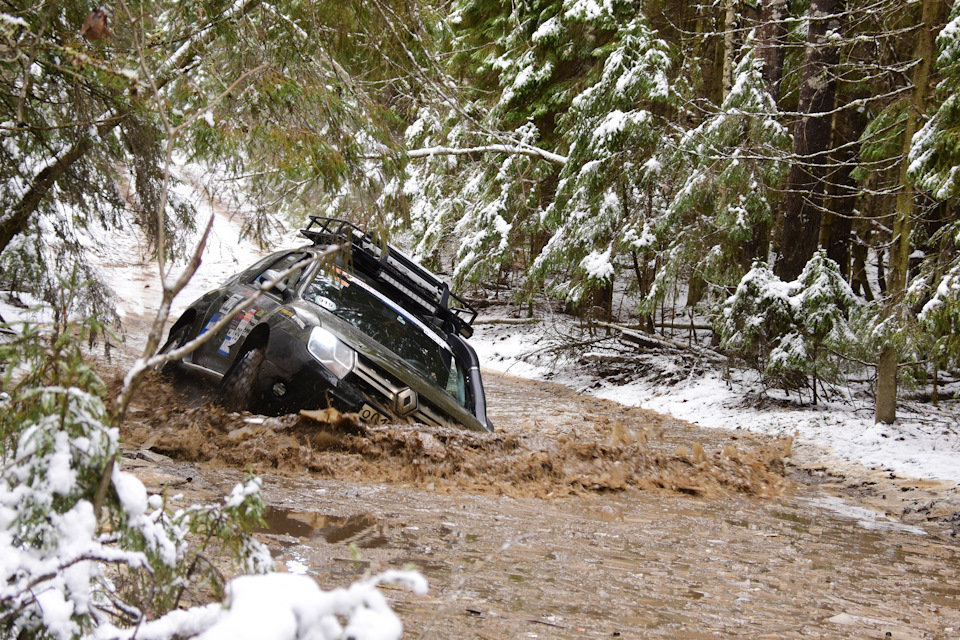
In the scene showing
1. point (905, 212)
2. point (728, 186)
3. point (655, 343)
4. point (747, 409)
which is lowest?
point (747, 409)

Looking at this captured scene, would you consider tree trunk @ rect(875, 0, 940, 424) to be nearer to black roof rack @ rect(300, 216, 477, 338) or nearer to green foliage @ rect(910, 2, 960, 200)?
green foliage @ rect(910, 2, 960, 200)

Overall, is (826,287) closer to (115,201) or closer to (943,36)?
(943,36)

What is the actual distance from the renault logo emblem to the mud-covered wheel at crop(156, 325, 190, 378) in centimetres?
231

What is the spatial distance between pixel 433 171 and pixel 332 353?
14.5m

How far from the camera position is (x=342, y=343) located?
18.1ft

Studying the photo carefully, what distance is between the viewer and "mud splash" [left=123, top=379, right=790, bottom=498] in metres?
5.23

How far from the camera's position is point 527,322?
19375mm

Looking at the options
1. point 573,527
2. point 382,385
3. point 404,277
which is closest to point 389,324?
point 404,277

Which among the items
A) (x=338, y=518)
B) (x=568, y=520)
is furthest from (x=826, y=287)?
(x=338, y=518)

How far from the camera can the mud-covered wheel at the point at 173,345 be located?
21.3 ft

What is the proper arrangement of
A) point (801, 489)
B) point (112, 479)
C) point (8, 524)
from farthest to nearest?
point (801, 489) → point (112, 479) → point (8, 524)

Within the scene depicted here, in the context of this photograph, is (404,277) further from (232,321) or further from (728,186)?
(728,186)

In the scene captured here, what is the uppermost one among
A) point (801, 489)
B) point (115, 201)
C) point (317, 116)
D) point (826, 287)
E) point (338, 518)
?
point (317, 116)

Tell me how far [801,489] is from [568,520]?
334 centimetres
